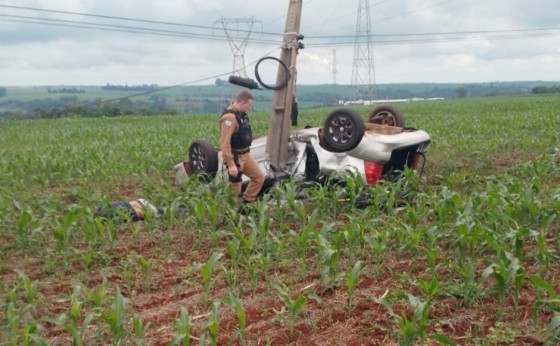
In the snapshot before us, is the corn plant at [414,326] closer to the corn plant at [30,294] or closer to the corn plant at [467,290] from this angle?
the corn plant at [467,290]

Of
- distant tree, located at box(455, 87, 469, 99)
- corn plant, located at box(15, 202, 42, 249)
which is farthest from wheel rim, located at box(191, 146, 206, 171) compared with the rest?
distant tree, located at box(455, 87, 469, 99)

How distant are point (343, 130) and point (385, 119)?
1.92m

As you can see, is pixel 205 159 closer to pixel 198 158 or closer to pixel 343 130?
pixel 198 158

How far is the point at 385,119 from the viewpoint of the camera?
A: 34.2 ft

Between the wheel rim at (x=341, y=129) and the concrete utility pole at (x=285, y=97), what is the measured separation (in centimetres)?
98

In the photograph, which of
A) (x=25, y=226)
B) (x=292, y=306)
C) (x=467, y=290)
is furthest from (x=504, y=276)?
(x=25, y=226)

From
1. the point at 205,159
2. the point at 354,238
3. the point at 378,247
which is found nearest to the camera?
the point at 378,247

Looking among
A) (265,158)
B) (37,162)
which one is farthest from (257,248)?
(37,162)

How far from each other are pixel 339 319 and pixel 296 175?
4.72 meters

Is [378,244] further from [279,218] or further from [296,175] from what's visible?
[296,175]

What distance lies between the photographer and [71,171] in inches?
492

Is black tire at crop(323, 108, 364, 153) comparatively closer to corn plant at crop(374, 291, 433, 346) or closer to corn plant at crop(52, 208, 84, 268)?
corn plant at crop(52, 208, 84, 268)

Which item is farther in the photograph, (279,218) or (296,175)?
(296,175)

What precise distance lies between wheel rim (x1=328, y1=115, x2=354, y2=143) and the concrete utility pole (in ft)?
3.21
